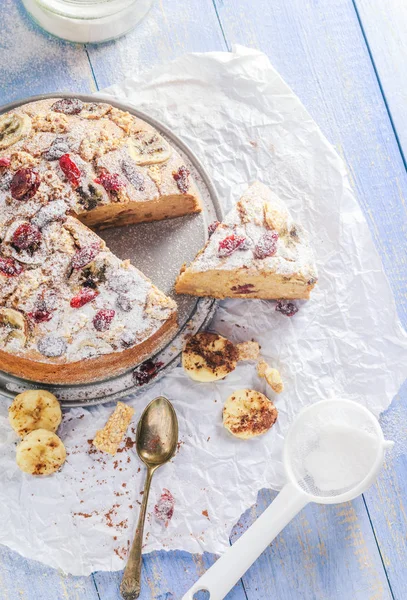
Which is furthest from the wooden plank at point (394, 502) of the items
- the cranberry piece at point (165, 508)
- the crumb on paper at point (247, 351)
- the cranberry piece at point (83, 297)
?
the cranberry piece at point (83, 297)

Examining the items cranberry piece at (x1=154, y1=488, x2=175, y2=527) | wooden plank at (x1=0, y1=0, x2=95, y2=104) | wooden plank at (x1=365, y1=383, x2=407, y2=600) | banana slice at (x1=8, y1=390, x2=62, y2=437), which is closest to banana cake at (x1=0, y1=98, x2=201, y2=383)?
banana slice at (x1=8, y1=390, x2=62, y2=437)

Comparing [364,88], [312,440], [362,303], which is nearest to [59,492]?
[312,440]

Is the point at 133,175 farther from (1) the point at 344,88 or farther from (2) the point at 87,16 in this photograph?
(1) the point at 344,88

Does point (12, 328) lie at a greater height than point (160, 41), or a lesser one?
lesser

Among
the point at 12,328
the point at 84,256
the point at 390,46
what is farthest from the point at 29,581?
the point at 390,46

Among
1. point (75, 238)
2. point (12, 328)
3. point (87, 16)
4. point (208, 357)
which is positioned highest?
point (87, 16)

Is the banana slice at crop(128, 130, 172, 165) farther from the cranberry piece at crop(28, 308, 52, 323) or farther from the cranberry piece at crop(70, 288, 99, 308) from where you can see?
the cranberry piece at crop(28, 308, 52, 323)

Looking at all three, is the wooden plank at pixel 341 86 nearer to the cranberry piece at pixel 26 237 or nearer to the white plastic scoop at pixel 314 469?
the white plastic scoop at pixel 314 469

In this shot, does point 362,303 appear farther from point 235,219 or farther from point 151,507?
point 151,507
